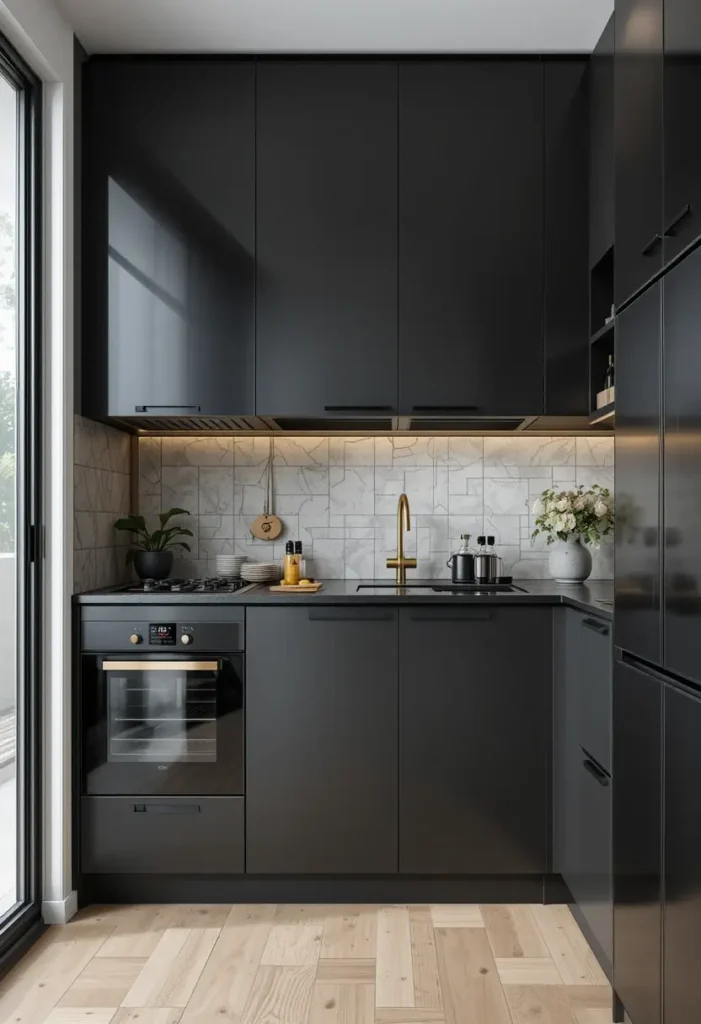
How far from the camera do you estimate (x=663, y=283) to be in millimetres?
1784

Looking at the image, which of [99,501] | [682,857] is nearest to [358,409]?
[99,501]

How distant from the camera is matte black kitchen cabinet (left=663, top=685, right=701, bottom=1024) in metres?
1.61

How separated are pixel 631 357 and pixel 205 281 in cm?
159

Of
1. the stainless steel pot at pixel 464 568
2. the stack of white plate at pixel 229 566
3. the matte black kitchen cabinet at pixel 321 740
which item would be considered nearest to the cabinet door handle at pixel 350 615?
the matte black kitchen cabinet at pixel 321 740

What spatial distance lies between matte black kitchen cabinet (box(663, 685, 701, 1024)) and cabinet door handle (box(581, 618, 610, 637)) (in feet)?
1.69

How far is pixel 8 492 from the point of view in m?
2.55

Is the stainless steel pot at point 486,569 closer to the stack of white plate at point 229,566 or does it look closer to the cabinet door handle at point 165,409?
the stack of white plate at point 229,566

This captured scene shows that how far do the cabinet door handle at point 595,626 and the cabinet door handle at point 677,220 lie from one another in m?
1.02

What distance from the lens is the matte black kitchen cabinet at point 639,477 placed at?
1.84 m

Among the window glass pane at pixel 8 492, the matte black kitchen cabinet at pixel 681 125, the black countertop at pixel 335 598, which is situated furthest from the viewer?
the black countertop at pixel 335 598

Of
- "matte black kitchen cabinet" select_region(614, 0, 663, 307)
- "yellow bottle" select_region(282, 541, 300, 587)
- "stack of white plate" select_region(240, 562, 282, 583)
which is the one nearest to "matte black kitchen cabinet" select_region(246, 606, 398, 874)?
"yellow bottle" select_region(282, 541, 300, 587)

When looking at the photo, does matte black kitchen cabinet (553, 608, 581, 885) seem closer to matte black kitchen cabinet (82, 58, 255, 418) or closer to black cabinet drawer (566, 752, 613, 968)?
black cabinet drawer (566, 752, 613, 968)

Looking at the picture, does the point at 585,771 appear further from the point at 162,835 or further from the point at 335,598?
the point at 162,835

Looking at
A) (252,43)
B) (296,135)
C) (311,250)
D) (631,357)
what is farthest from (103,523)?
(631,357)
